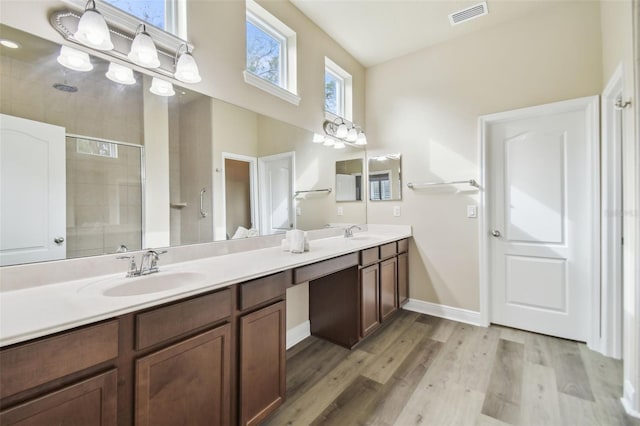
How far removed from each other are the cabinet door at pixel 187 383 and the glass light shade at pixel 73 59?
130 cm

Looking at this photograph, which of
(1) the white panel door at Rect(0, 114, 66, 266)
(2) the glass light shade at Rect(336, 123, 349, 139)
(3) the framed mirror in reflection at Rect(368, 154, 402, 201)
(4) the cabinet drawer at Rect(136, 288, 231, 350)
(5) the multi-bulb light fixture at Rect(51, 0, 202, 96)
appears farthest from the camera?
(3) the framed mirror in reflection at Rect(368, 154, 402, 201)

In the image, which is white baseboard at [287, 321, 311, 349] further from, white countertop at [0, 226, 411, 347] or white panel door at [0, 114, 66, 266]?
white panel door at [0, 114, 66, 266]

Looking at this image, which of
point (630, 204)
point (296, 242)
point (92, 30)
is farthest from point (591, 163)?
point (92, 30)

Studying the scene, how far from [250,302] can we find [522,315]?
2.59 m

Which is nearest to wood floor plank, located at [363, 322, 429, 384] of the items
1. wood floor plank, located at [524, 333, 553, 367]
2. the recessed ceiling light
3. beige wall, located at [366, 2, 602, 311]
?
beige wall, located at [366, 2, 602, 311]

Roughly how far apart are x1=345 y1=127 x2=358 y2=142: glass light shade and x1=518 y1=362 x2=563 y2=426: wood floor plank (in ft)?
8.00

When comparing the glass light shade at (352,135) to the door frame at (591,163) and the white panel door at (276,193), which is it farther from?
the door frame at (591,163)

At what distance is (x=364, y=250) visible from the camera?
2.28 meters

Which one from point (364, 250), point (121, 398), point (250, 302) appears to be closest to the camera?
point (121, 398)

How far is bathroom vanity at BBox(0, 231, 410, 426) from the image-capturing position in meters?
0.76

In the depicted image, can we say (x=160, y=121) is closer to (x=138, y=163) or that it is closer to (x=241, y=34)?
(x=138, y=163)

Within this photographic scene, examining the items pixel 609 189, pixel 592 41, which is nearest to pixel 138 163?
pixel 609 189

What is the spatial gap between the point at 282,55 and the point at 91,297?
2249 millimetres

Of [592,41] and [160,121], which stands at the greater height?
[592,41]
